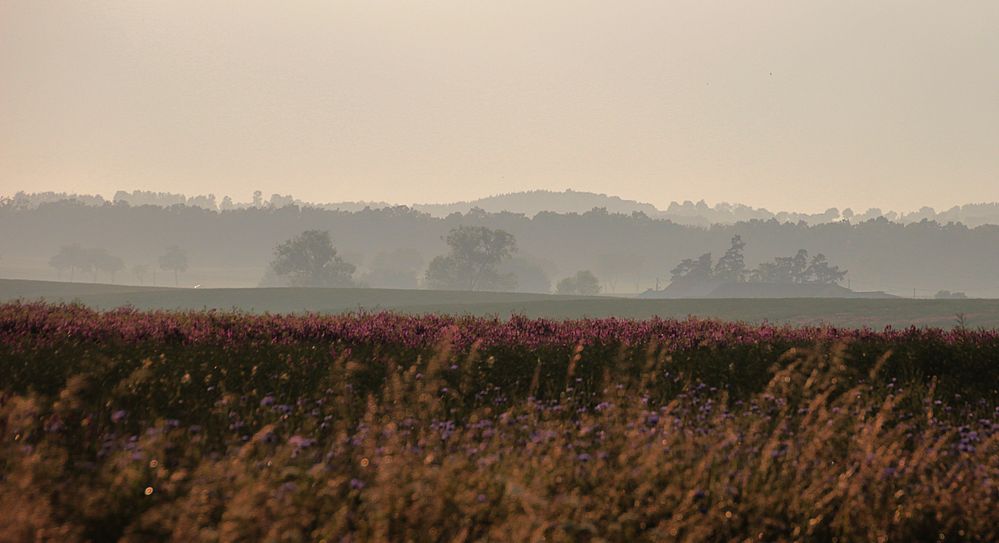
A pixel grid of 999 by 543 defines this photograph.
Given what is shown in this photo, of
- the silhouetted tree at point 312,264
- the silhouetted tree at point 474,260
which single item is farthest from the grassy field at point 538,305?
the silhouetted tree at point 474,260

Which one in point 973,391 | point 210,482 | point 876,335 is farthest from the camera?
point 876,335

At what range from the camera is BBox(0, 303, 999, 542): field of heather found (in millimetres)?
5223

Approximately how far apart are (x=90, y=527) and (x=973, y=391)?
9.24 metres

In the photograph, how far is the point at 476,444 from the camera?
7.07m

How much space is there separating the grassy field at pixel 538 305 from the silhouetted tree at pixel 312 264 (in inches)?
1022

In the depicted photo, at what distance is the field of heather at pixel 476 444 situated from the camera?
5.22 meters

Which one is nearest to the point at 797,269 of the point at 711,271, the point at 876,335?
the point at 711,271

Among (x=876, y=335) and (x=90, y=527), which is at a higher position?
(x=876, y=335)

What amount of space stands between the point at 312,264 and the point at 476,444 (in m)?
110

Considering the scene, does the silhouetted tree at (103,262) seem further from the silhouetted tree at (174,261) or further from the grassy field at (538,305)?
the grassy field at (538,305)

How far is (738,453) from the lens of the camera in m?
6.92

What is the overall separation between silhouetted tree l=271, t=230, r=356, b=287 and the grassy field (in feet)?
85.1

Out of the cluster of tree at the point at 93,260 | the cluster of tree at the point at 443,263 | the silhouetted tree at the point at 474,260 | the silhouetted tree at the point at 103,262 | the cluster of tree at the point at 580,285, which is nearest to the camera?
the cluster of tree at the point at 443,263

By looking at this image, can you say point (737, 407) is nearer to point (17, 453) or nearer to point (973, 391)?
point (973, 391)
